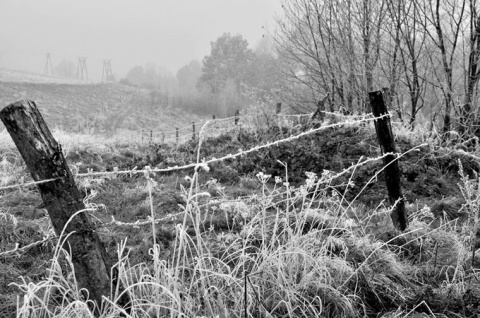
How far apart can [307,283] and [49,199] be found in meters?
1.48

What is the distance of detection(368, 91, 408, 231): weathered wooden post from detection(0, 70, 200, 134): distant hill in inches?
1058

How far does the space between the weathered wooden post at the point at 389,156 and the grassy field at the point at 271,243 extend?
165mm

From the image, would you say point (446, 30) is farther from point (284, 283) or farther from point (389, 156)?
point (284, 283)

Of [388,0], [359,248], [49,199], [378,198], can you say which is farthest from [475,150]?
[49,199]

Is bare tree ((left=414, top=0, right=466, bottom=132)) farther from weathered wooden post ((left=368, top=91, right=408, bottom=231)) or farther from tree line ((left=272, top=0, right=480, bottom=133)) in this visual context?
weathered wooden post ((left=368, top=91, right=408, bottom=231))

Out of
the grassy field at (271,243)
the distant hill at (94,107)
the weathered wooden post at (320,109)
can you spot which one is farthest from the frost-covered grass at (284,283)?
the distant hill at (94,107)

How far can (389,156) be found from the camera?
3266mm

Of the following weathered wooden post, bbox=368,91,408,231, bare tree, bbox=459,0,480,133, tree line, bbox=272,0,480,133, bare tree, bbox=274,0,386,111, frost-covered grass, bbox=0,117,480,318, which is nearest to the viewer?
frost-covered grass, bbox=0,117,480,318

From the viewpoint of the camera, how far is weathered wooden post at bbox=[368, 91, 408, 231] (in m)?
3.11

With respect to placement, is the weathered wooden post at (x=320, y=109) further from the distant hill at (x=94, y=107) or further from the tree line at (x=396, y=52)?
the distant hill at (x=94, y=107)

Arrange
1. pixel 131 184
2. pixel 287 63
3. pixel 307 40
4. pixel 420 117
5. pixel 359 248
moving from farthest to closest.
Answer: pixel 287 63, pixel 307 40, pixel 420 117, pixel 131 184, pixel 359 248

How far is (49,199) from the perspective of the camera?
176cm

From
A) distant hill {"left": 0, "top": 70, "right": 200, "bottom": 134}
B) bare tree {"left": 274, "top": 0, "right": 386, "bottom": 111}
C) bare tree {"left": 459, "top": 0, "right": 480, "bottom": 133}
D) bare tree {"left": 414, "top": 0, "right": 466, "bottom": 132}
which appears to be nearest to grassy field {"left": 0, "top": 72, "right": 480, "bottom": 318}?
bare tree {"left": 459, "top": 0, "right": 480, "bottom": 133}

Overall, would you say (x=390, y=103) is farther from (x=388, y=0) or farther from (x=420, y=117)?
(x=388, y=0)
